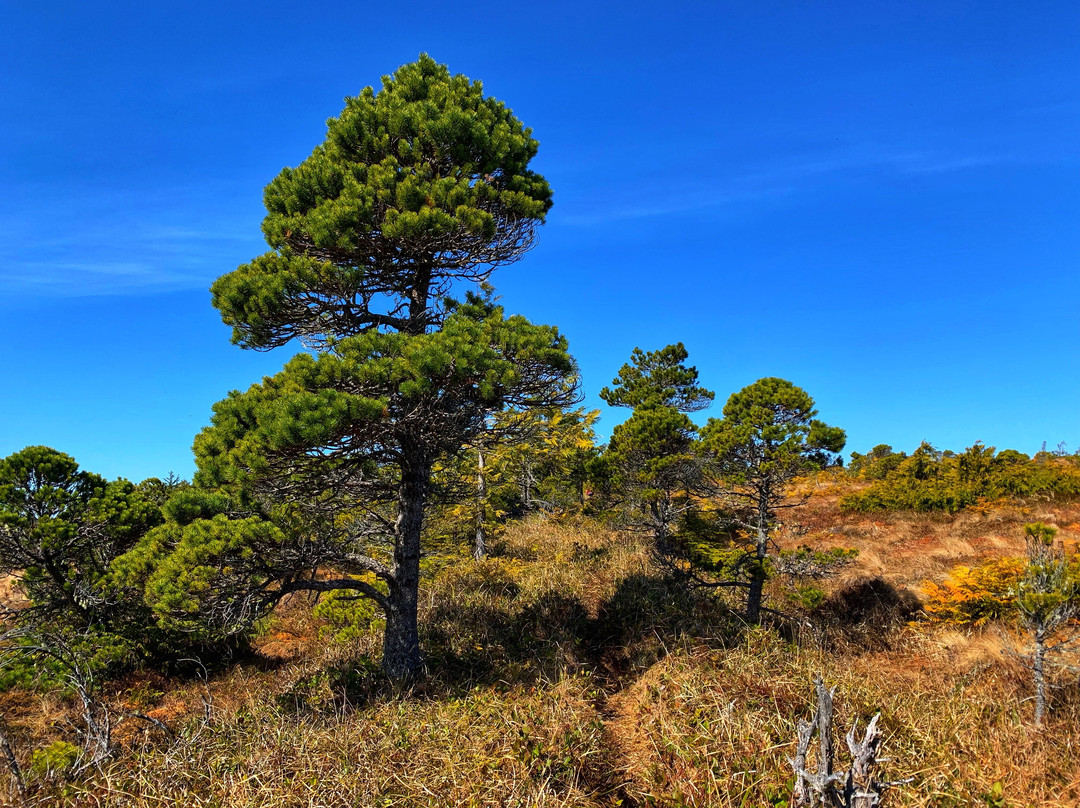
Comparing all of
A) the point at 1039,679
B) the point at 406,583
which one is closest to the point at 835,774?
the point at 1039,679

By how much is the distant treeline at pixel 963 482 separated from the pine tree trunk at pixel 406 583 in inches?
861

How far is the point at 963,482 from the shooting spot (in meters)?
22.4

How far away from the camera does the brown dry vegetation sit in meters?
4.82

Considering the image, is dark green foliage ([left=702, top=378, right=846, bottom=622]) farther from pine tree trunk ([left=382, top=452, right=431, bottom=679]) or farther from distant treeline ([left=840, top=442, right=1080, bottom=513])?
distant treeline ([left=840, top=442, right=1080, bottom=513])

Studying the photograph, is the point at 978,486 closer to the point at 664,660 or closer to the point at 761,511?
the point at 761,511

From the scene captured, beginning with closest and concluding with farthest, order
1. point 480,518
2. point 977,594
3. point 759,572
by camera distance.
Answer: point 977,594 < point 759,572 < point 480,518

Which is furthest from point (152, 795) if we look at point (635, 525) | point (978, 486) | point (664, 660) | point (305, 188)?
point (978, 486)

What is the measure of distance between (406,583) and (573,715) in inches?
113

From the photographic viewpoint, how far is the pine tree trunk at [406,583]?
752 centimetres

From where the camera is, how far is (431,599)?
1091 cm

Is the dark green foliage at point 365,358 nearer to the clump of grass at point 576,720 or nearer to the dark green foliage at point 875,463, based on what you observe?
the clump of grass at point 576,720

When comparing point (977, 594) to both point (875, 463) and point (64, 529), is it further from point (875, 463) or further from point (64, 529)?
point (875, 463)

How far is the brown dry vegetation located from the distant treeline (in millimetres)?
13472

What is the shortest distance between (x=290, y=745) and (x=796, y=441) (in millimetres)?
8570
